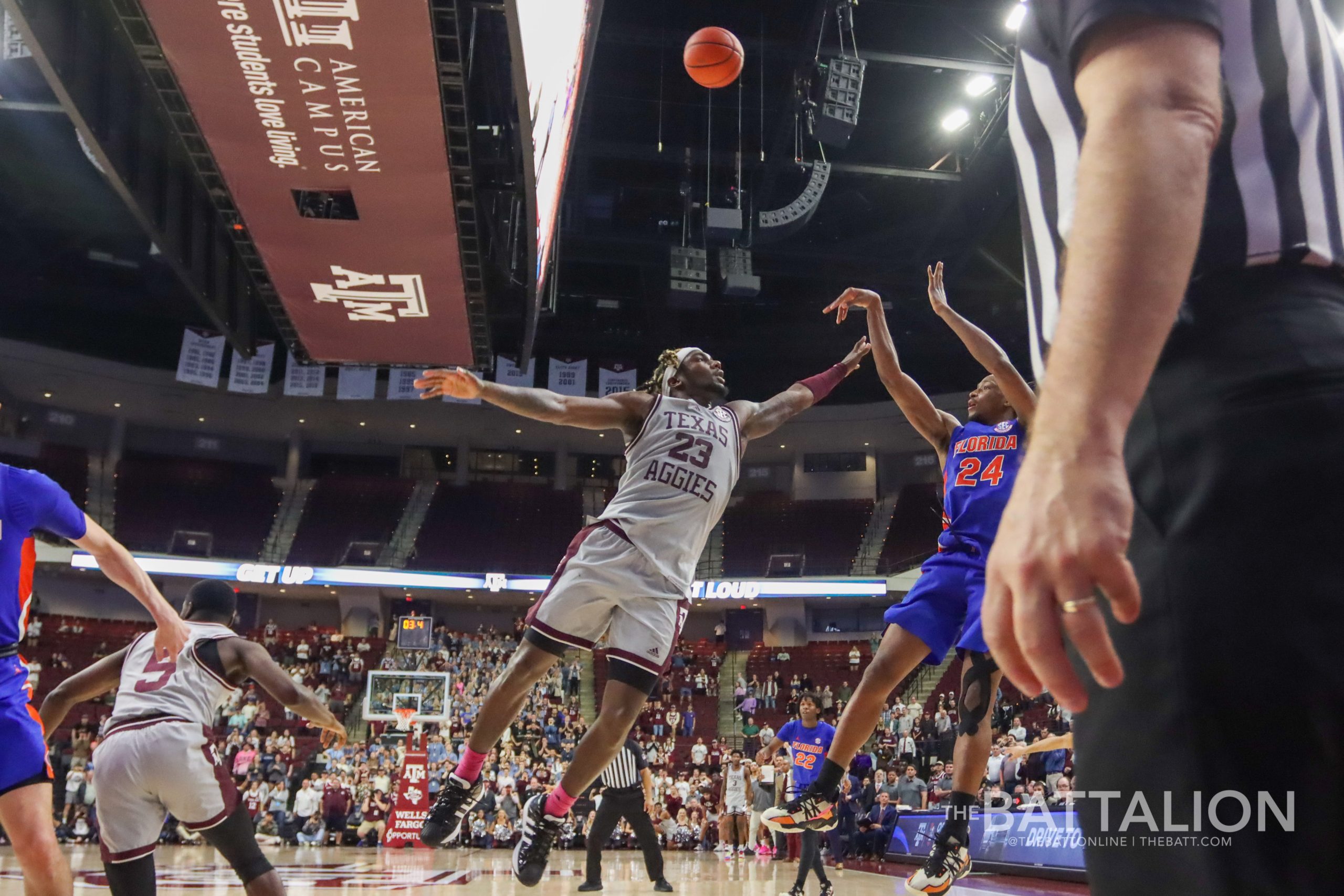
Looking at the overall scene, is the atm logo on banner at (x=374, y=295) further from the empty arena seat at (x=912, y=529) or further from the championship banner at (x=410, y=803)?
the empty arena seat at (x=912, y=529)

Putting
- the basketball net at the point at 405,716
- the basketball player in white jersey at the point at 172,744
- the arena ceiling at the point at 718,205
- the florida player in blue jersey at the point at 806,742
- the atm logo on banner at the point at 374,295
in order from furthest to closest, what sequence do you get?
1. the basketball net at the point at 405,716
2. the arena ceiling at the point at 718,205
3. the atm logo on banner at the point at 374,295
4. the florida player in blue jersey at the point at 806,742
5. the basketball player in white jersey at the point at 172,744

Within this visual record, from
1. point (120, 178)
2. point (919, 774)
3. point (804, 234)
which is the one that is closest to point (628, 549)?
point (120, 178)

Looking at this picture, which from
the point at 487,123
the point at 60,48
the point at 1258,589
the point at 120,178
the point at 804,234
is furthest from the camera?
the point at 804,234

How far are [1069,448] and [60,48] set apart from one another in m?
9.79

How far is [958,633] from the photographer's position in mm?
5125

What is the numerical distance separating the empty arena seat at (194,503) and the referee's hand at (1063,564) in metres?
32.8

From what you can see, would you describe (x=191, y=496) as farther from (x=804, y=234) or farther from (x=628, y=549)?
(x=628, y=549)

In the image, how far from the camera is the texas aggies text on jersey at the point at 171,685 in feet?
15.2

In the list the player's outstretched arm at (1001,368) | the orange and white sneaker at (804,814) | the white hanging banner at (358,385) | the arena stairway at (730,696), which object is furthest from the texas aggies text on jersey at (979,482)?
the white hanging banner at (358,385)

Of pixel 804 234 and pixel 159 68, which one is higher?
pixel 804 234

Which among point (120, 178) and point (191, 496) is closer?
point (120, 178)

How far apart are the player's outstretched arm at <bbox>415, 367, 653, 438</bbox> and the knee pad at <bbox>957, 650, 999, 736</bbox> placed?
2.10 meters

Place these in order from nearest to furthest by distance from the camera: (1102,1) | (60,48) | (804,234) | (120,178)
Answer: (1102,1), (60,48), (120,178), (804,234)

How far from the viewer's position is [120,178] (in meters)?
9.86
